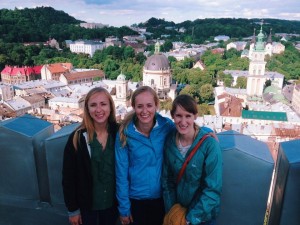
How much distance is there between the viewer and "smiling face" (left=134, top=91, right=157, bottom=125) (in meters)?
2.44

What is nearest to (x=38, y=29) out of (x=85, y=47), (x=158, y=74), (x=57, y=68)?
(x=85, y=47)

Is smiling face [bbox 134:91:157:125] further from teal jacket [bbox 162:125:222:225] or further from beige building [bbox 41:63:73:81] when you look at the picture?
beige building [bbox 41:63:73:81]

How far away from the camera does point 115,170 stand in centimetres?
251

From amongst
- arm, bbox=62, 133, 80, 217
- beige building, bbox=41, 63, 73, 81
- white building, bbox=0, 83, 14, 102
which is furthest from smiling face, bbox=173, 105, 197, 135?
beige building, bbox=41, 63, 73, 81

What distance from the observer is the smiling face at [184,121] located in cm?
229

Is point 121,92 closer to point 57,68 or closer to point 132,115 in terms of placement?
point 57,68

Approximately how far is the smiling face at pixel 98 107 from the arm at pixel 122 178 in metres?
0.21

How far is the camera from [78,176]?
2.49m

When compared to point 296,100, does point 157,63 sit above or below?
above

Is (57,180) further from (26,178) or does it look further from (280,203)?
(280,203)

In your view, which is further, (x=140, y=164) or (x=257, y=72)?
(x=257, y=72)

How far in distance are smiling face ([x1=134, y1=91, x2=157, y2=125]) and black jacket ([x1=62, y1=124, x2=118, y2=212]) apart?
262 mm

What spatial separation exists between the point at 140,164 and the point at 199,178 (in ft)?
1.57

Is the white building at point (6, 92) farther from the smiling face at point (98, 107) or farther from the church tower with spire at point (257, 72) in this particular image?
the smiling face at point (98, 107)
